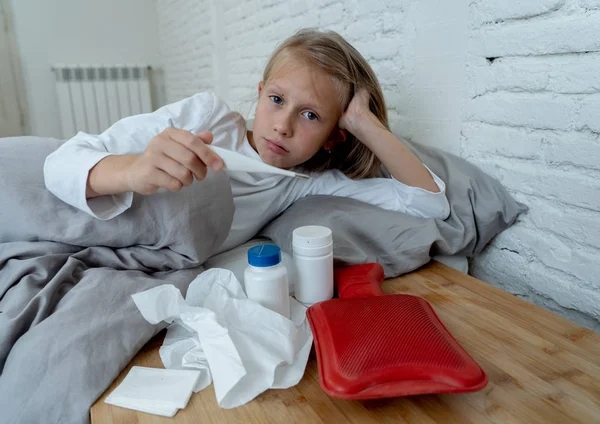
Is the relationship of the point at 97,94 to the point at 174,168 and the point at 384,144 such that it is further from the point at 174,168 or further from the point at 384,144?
the point at 174,168

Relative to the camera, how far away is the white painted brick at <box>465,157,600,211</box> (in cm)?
79

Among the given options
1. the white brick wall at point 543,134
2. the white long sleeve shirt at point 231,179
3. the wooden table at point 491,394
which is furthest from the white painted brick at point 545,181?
the wooden table at point 491,394

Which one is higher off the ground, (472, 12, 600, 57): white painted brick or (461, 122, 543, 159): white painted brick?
(472, 12, 600, 57): white painted brick

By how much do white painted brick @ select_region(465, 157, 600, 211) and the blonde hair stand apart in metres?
0.24

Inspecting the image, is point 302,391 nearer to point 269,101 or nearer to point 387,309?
point 387,309

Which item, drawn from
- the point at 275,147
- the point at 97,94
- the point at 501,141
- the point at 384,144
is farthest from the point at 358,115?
the point at 97,94

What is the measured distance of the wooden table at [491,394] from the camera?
19.7 inches

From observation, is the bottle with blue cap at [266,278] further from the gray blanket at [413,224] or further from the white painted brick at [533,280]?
the white painted brick at [533,280]

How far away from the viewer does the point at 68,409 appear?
0.51m

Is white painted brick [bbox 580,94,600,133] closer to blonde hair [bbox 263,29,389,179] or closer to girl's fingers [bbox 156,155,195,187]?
blonde hair [bbox 263,29,389,179]

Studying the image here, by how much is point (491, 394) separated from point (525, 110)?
22.2 inches

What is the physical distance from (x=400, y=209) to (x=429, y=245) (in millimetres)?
160

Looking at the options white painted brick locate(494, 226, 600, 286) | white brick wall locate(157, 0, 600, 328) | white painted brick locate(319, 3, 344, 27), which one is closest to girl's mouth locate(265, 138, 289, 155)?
white brick wall locate(157, 0, 600, 328)

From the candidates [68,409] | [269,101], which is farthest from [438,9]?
[68,409]
